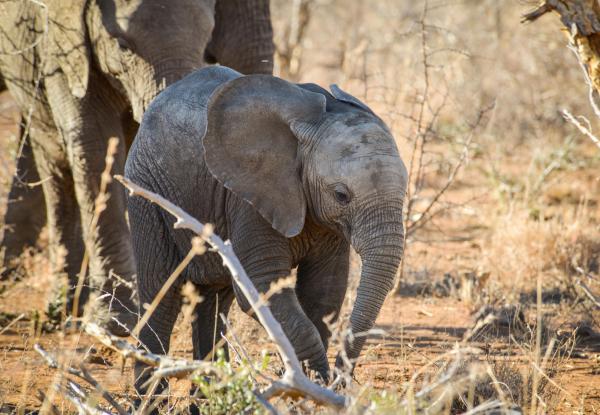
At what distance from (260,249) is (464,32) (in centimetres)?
989

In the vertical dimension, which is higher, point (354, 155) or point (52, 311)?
point (354, 155)

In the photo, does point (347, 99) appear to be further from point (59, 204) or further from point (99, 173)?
point (59, 204)

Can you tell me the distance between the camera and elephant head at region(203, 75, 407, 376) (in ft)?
12.8

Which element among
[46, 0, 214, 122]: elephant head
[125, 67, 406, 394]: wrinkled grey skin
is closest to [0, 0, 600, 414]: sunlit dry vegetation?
[125, 67, 406, 394]: wrinkled grey skin

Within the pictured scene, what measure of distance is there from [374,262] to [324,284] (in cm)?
62

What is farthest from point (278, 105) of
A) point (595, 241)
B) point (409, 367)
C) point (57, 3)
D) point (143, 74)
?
point (595, 241)

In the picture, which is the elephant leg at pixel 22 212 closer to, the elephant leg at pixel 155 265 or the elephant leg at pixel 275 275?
the elephant leg at pixel 155 265

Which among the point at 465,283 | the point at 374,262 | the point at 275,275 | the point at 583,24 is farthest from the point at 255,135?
the point at 465,283

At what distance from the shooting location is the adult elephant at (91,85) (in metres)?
6.20

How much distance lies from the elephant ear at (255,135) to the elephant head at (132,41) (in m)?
1.76

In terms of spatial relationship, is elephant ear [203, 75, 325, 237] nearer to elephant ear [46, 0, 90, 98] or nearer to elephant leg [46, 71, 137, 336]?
elephant leg [46, 71, 137, 336]

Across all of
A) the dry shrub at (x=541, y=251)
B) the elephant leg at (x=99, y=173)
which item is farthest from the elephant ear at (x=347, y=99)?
the dry shrub at (x=541, y=251)

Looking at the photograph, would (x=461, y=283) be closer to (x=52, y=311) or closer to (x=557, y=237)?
(x=557, y=237)

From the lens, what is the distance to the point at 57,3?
655 centimetres
